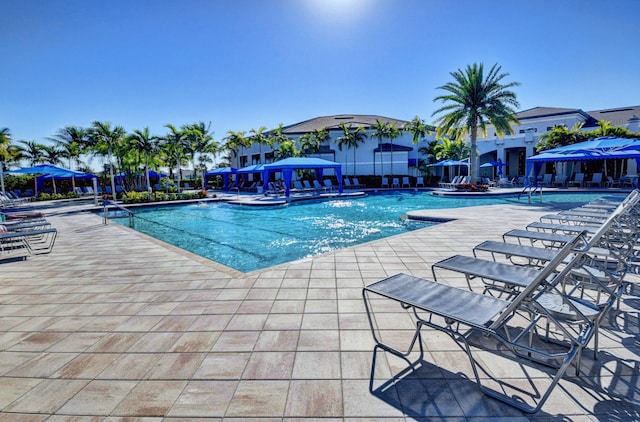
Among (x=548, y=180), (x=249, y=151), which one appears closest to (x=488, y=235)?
(x=548, y=180)

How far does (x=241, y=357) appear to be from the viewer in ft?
8.23

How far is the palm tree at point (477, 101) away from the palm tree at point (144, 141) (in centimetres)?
2082

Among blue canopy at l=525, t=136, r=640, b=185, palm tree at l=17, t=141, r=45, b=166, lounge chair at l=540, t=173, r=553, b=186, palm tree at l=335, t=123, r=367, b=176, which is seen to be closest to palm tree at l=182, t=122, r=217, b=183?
palm tree at l=335, t=123, r=367, b=176

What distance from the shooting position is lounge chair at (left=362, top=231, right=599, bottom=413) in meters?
1.87

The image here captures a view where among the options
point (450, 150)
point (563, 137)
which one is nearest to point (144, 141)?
point (450, 150)

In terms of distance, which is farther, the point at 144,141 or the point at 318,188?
the point at 318,188

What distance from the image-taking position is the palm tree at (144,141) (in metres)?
22.6

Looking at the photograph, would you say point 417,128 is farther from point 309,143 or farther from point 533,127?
point 533,127

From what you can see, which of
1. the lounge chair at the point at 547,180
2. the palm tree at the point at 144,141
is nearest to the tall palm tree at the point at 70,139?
the palm tree at the point at 144,141

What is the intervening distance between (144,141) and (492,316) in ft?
84.1

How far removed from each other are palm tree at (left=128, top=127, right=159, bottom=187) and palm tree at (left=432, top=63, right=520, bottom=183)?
20.8 meters

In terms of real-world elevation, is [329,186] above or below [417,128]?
below

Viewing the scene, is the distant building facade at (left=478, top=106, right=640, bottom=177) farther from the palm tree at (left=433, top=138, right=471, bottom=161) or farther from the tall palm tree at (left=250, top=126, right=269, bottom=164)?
the tall palm tree at (left=250, top=126, right=269, bottom=164)

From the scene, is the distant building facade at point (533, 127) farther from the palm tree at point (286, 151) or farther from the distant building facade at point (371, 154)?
the palm tree at point (286, 151)
